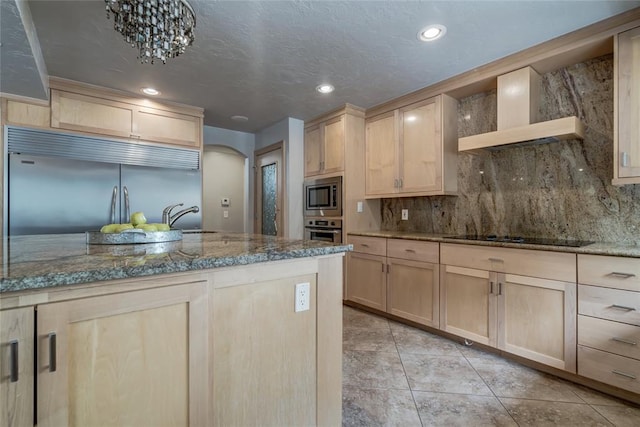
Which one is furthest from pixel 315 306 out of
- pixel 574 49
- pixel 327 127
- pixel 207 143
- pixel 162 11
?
pixel 207 143

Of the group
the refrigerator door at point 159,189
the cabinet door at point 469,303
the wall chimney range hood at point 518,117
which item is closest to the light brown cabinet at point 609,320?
the cabinet door at point 469,303

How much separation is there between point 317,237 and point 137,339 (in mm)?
3154

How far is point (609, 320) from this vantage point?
185 centimetres

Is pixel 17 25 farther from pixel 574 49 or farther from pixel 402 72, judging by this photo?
pixel 574 49

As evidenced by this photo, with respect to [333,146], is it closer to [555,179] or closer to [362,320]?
[362,320]

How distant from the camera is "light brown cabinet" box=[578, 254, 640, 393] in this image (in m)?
1.77

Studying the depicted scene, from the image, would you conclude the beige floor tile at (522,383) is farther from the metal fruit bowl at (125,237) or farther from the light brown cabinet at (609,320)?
the metal fruit bowl at (125,237)

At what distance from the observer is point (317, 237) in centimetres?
404

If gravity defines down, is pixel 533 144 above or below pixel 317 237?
above

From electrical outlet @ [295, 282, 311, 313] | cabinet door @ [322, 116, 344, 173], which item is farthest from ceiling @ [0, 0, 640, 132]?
electrical outlet @ [295, 282, 311, 313]

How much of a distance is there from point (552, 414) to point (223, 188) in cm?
525

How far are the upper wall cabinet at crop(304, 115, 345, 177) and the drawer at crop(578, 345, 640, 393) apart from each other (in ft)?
8.78

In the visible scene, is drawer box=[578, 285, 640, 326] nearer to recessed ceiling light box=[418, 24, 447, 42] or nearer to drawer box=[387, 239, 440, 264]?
drawer box=[387, 239, 440, 264]

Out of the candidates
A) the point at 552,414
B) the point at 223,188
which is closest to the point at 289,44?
the point at 552,414
